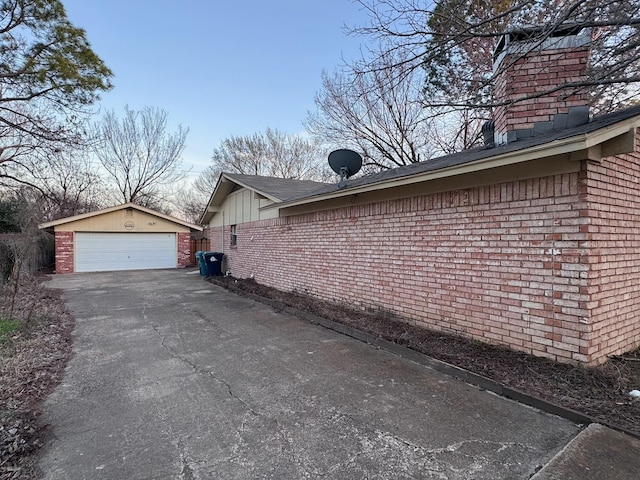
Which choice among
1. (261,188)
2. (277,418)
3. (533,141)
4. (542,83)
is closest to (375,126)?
(261,188)

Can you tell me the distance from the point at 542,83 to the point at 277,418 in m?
5.70

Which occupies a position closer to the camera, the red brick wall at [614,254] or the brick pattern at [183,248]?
the red brick wall at [614,254]

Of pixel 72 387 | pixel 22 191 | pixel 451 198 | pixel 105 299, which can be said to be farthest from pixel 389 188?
pixel 22 191

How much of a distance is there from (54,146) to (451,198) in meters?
12.4

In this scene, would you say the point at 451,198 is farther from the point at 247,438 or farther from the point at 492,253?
the point at 247,438

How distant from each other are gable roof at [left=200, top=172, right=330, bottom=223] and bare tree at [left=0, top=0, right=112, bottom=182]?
16.1ft

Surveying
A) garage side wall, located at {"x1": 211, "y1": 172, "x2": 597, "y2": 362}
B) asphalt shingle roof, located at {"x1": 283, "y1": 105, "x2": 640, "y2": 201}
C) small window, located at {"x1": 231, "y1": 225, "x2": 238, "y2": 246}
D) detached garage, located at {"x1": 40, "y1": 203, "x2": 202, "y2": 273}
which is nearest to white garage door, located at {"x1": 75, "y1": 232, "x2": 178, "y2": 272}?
detached garage, located at {"x1": 40, "y1": 203, "x2": 202, "y2": 273}

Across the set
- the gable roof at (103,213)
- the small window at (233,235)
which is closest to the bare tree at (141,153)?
the gable roof at (103,213)

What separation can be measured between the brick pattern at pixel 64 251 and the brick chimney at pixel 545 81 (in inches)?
749

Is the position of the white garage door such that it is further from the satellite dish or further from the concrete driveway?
the satellite dish

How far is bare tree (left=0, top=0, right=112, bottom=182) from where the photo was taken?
9523 millimetres

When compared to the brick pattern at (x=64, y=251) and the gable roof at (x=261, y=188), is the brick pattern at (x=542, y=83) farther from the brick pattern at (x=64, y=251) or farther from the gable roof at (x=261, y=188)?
the brick pattern at (x=64, y=251)

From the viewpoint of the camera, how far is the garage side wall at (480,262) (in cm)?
361

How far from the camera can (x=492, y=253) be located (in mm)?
4344
